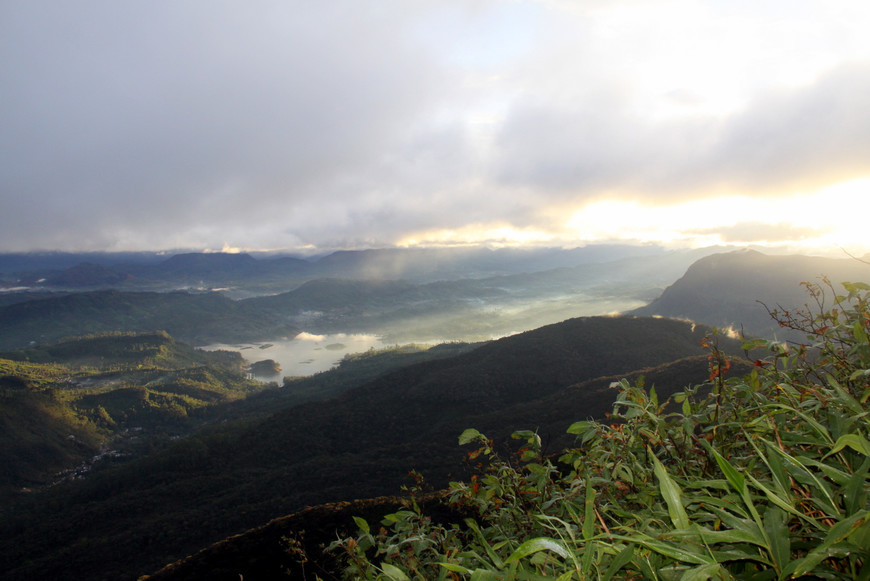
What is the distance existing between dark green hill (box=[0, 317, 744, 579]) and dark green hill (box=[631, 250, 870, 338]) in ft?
287

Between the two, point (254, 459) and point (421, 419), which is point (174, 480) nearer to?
point (254, 459)

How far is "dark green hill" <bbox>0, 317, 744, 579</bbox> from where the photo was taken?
110ft

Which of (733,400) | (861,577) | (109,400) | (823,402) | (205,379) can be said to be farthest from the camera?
(205,379)

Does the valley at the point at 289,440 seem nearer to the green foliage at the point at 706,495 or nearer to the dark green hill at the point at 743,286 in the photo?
the green foliage at the point at 706,495

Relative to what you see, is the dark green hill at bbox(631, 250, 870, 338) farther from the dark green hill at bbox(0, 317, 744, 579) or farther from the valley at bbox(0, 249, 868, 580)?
the dark green hill at bbox(0, 317, 744, 579)

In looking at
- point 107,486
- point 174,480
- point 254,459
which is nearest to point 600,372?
point 254,459

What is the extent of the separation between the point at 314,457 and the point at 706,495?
53048 millimetres

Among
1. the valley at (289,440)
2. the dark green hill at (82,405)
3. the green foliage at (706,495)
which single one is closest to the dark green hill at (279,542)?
the valley at (289,440)

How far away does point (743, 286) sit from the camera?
148750 millimetres

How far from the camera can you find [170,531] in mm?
33531

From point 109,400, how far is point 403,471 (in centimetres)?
13931

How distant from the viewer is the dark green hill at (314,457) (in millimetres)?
33406

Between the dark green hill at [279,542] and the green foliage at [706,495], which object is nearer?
the green foliage at [706,495]

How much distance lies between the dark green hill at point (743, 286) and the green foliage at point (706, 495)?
5760 inches
